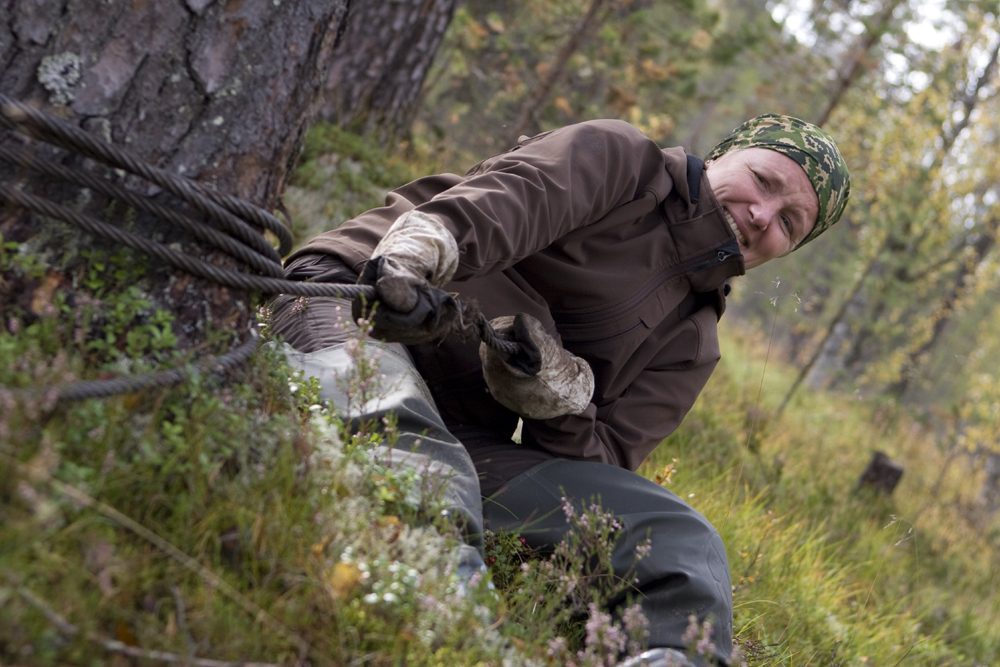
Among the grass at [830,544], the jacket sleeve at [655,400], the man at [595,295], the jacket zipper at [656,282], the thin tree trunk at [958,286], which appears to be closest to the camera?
the man at [595,295]

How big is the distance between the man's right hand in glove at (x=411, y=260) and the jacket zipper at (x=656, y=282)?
31.4 inches

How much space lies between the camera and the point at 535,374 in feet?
7.32

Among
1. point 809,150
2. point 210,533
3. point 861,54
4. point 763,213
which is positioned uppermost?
point 861,54

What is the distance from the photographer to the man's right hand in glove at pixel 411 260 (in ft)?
5.41

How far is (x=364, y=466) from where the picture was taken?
163 centimetres

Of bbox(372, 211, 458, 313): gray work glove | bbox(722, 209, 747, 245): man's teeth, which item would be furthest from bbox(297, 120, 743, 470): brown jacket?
bbox(372, 211, 458, 313): gray work glove

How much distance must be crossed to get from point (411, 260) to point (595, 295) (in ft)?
3.12

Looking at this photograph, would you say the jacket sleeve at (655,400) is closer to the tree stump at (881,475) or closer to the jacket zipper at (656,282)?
the jacket zipper at (656,282)

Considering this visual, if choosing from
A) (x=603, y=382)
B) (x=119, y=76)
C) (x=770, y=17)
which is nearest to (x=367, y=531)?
(x=119, y=76)

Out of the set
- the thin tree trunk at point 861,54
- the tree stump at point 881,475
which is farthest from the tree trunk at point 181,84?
the thin tree trunk at point 861,54

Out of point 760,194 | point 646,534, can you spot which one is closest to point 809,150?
point 760,194

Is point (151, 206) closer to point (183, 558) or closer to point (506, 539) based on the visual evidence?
point (183, 558)

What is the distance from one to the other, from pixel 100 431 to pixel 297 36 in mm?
908

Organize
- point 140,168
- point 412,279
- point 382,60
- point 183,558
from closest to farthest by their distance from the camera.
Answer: point 183,558, point 140,168, point 412,279, point 382,60
